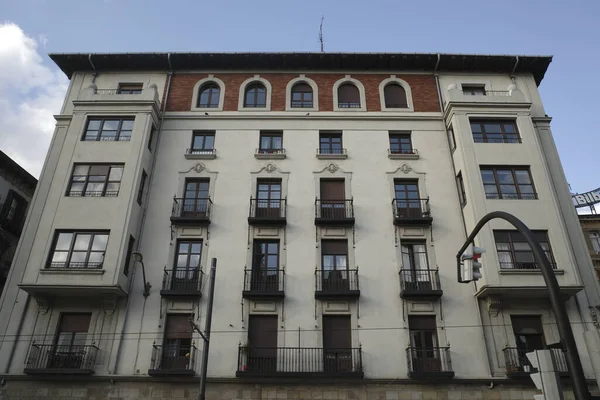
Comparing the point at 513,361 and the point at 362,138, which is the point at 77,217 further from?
the point at 513,361

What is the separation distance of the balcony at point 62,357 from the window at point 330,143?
14.1 m

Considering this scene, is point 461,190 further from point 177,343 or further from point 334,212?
point 177,343

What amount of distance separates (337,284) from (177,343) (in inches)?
282

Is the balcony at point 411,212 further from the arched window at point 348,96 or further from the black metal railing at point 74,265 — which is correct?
the black metal railing at point 74,265

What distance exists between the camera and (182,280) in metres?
A: 20.1

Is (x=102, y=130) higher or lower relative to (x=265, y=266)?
higher

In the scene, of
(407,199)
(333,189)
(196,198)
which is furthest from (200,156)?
(407,199)

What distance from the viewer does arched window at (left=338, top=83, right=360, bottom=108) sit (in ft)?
83.4

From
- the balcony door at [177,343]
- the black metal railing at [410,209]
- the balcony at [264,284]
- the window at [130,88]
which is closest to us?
the balcony door at [177,343]

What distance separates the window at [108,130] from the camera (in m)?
22.8

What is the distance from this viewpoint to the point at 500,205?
67.5ft

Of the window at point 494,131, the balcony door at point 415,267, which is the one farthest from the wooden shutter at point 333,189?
the window at point 494,131

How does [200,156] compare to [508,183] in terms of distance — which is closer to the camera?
[508,183]

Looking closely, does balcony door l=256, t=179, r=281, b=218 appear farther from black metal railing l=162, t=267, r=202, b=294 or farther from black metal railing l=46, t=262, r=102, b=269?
black metal railing l=46, t=262, r=102, b=269
